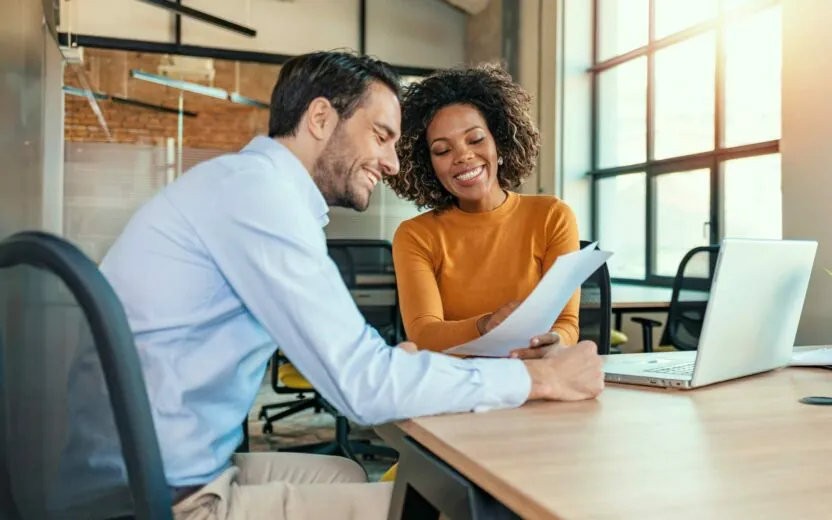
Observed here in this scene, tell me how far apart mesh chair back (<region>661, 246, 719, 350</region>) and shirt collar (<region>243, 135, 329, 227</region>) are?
2750 millimetres

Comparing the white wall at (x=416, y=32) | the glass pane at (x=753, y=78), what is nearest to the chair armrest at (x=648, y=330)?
the glass pane at (x=753, y=78)

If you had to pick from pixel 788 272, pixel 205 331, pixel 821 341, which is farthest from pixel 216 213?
pixel 821 341

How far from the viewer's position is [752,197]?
4.05 m

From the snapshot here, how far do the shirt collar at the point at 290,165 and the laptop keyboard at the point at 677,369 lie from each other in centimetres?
67

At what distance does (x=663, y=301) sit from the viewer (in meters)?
3.67

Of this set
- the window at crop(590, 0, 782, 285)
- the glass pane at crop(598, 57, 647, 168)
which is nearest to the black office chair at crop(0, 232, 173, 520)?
the window at crop(590, 0, 782, 285)

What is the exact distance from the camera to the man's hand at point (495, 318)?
4.99ft

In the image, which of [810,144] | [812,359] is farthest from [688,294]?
[812,359]

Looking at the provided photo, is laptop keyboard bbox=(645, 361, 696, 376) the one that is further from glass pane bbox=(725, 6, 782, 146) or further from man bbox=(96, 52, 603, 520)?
glass pane bbox=(725, 6, 782, 146)

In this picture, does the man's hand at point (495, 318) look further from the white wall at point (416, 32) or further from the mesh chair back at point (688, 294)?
the white wall at point (416, 32)

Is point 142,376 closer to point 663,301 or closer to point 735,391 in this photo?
point 735,391

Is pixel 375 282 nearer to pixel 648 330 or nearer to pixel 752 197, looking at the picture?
pixel 648 330

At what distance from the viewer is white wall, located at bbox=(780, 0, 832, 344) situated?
305 cm

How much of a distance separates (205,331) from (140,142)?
520cm
